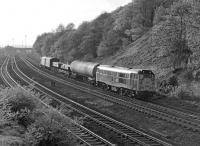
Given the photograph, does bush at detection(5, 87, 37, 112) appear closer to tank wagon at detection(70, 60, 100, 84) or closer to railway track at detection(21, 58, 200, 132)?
railway track at detection(21, 58, 200, 132)

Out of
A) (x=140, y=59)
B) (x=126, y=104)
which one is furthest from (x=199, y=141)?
(x=140, y=59)

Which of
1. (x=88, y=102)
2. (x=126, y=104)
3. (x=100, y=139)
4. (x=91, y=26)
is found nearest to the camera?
(x=100, y=139)

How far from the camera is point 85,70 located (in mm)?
49156

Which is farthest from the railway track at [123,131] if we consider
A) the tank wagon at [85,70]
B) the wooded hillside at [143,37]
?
the tank wagon at [85,70]

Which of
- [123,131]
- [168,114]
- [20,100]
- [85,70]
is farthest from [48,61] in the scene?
[123,131]

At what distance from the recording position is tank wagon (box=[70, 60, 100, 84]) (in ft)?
151

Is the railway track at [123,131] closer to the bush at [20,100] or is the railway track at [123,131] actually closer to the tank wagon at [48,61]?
the bush at [20,100]

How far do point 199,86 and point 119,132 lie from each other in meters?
16.4

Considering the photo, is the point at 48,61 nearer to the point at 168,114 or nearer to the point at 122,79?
the point at 122,79

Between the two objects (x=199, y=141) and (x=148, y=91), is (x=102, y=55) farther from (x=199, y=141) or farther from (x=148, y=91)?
(x=199, y=141)

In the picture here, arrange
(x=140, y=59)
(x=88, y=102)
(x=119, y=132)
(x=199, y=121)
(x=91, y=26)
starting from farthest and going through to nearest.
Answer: (x=91, y=26)
(x=140, y=59)
(x=88, y=102)
(x=199, y=121)
(x=119, y=132)

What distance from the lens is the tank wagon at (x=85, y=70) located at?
151ft

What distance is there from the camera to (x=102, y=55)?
7956 centimetres

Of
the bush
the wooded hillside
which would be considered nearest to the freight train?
the wooded hillside
